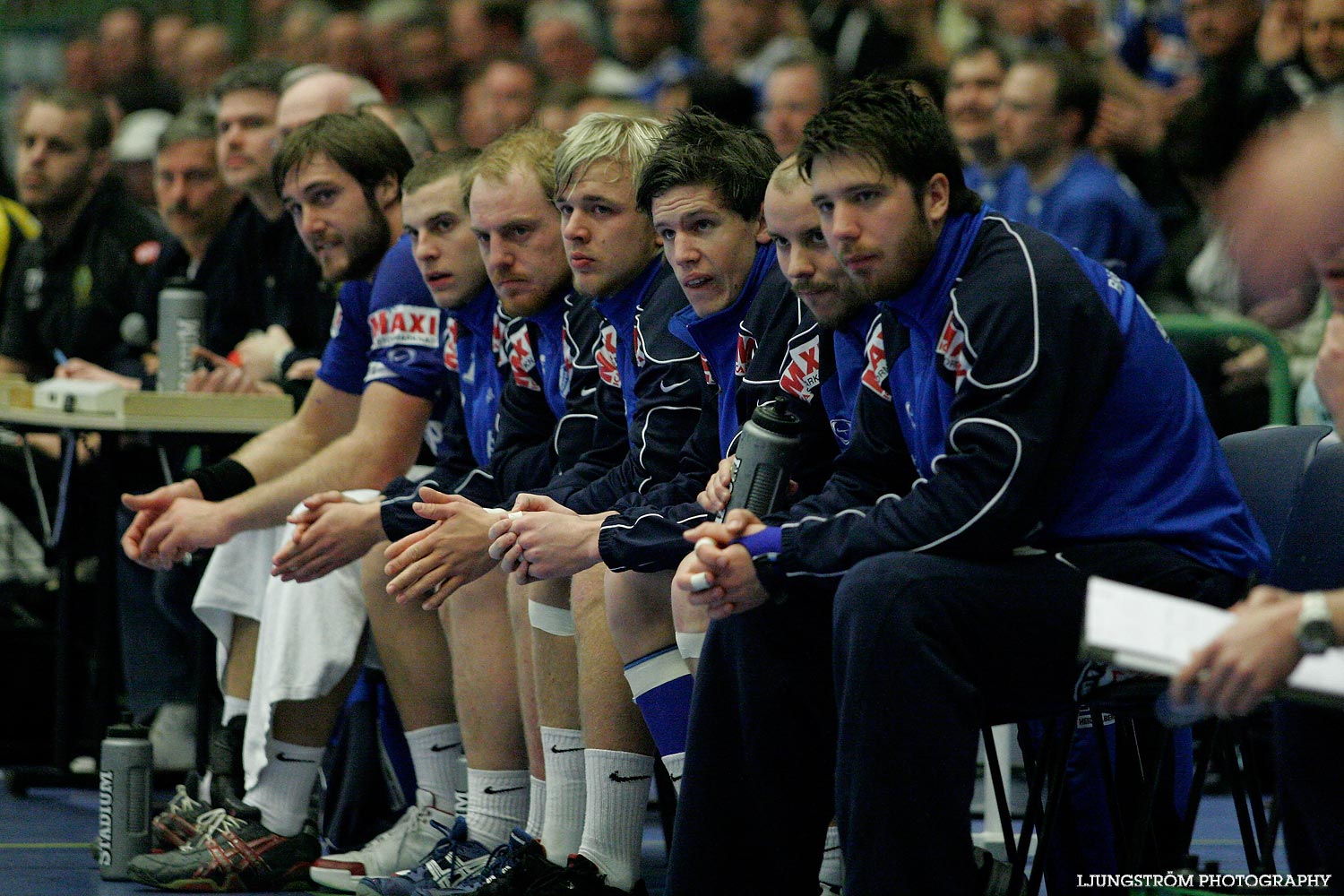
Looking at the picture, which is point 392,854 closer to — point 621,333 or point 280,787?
point 280,787

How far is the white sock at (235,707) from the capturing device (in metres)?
4.39

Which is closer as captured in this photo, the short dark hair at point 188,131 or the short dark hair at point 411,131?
the short dark hair at point 411,131

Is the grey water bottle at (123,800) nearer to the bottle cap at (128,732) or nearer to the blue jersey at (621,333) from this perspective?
the bottle cap at (128,732)

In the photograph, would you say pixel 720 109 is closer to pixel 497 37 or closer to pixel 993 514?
pixel 497 37

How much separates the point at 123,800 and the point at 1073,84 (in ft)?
12.9

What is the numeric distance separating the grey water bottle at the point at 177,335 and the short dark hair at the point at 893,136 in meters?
2.76

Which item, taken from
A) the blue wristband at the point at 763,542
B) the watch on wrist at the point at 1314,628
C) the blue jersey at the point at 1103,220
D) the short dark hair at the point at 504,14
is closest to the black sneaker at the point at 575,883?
the blue wristband at the point at 763,542

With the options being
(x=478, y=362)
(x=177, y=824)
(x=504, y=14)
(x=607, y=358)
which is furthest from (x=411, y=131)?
(x=504, y=14)

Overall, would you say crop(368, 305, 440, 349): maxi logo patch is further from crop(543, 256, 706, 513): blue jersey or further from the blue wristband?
the blue wristband

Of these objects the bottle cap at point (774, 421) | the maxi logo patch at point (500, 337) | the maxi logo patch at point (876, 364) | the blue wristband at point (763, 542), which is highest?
the maxi logo patch at point (500, 337)

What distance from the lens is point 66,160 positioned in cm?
682

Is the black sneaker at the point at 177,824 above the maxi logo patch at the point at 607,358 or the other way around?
the other way around

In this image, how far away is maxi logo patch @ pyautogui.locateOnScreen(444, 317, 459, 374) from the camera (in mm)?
4352

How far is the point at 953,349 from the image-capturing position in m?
2.81
